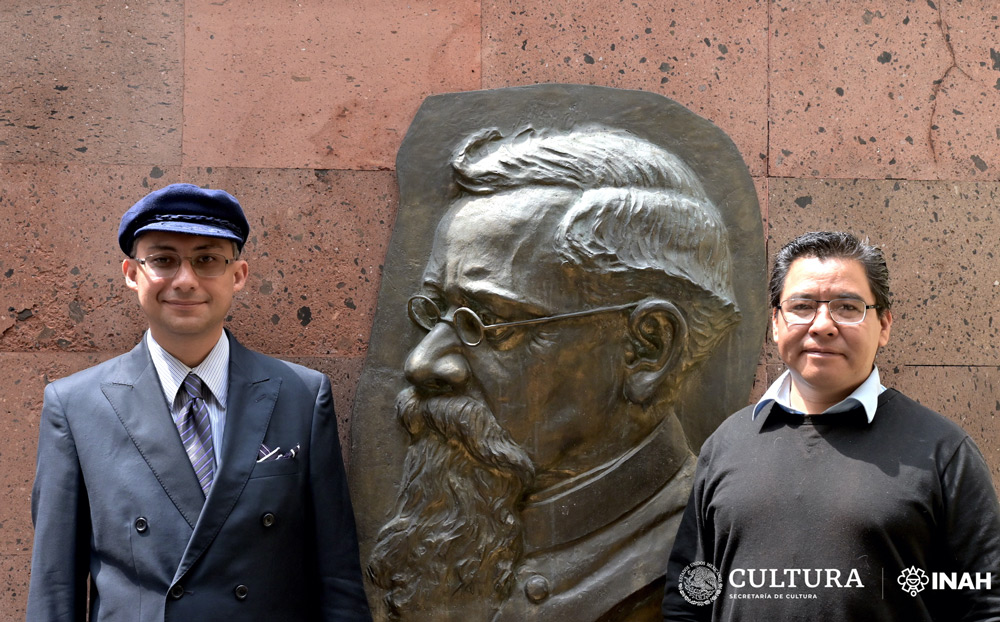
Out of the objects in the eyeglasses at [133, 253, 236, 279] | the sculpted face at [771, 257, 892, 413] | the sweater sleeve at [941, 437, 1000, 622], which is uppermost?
the eyeglasses at [133, 253, 236, 279]

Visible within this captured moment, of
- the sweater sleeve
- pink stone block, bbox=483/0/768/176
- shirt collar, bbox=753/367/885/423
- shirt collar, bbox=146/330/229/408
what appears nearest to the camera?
the sweater sleeve

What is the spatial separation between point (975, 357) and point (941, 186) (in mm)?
625

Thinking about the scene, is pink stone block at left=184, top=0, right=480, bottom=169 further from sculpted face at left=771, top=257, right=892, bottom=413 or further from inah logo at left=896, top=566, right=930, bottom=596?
inah logo at left=896, top=566, right=930, bottom=596

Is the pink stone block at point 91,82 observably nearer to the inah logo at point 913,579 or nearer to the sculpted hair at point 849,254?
the sculpted hair at point 849,254

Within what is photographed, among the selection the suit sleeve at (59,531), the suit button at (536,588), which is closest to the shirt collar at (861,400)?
the suit button at (536,588)

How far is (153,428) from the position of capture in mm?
2518

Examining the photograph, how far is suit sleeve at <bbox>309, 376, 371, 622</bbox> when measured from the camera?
2600mm

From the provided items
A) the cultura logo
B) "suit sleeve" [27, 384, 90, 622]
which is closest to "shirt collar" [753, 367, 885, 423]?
the cultura logo

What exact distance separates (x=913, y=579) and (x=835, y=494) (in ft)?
0.81

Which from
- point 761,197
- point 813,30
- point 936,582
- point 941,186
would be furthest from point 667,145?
point 936,582

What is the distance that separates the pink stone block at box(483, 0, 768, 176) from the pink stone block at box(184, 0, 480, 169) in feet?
0.60

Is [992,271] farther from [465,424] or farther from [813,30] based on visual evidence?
[465,424]

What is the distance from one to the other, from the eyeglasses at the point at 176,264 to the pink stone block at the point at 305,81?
72cm

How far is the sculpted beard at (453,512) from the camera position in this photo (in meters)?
2.97
